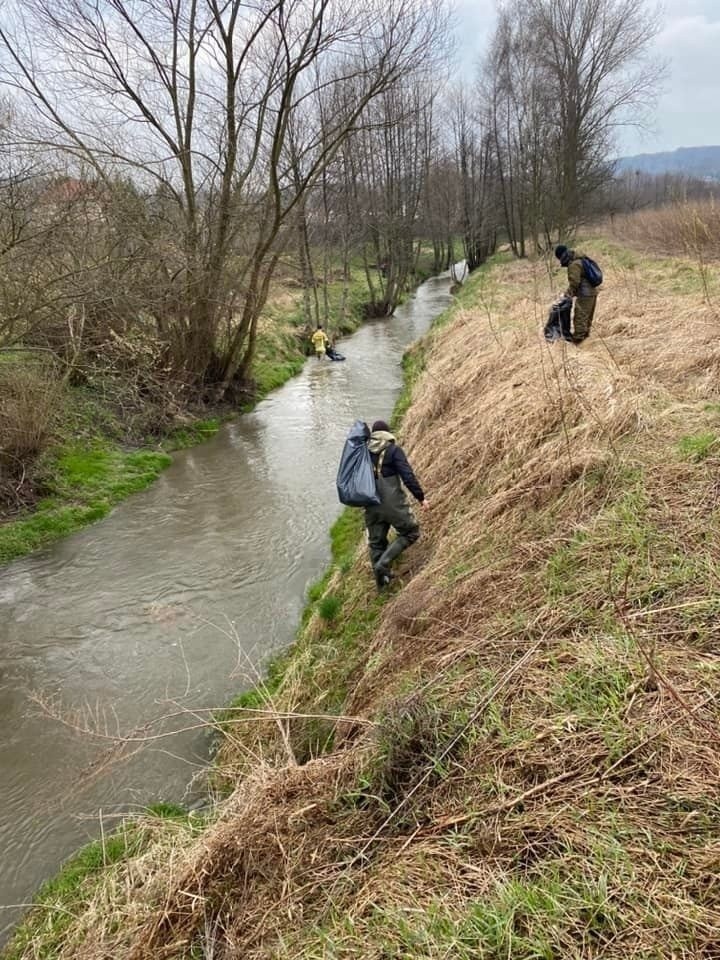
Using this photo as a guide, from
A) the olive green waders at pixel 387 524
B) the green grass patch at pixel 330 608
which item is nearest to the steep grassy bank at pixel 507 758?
the olive green waders at pixel 387 524

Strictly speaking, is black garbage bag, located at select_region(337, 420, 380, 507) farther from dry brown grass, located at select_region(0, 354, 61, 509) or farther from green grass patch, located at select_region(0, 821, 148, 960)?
dry brown grass, located at select_region(0, 354, 61, 509)

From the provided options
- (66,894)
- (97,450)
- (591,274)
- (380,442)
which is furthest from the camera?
(97,450)

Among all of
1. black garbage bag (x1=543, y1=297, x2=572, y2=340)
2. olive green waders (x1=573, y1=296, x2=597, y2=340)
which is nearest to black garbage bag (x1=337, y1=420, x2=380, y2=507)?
black garbage bag (x1=543, y1=297, x2=572, y2=340)

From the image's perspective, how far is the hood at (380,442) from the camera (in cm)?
562

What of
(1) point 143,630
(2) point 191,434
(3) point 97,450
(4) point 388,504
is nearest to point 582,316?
(4) point 388,504

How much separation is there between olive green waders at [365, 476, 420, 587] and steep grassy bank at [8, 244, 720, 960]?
0.31 metres

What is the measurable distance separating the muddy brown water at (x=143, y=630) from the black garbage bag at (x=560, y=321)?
4574 mm

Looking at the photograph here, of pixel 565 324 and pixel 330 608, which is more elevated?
pixel 565 324

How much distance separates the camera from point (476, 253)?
40875 millimetres

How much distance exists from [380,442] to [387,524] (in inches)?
35.9

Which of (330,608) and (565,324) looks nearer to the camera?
(330,608)

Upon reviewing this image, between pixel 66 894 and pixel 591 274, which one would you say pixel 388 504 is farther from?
pixel 591 274

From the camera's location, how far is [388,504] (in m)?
5.71

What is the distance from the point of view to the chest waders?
5695 mm
